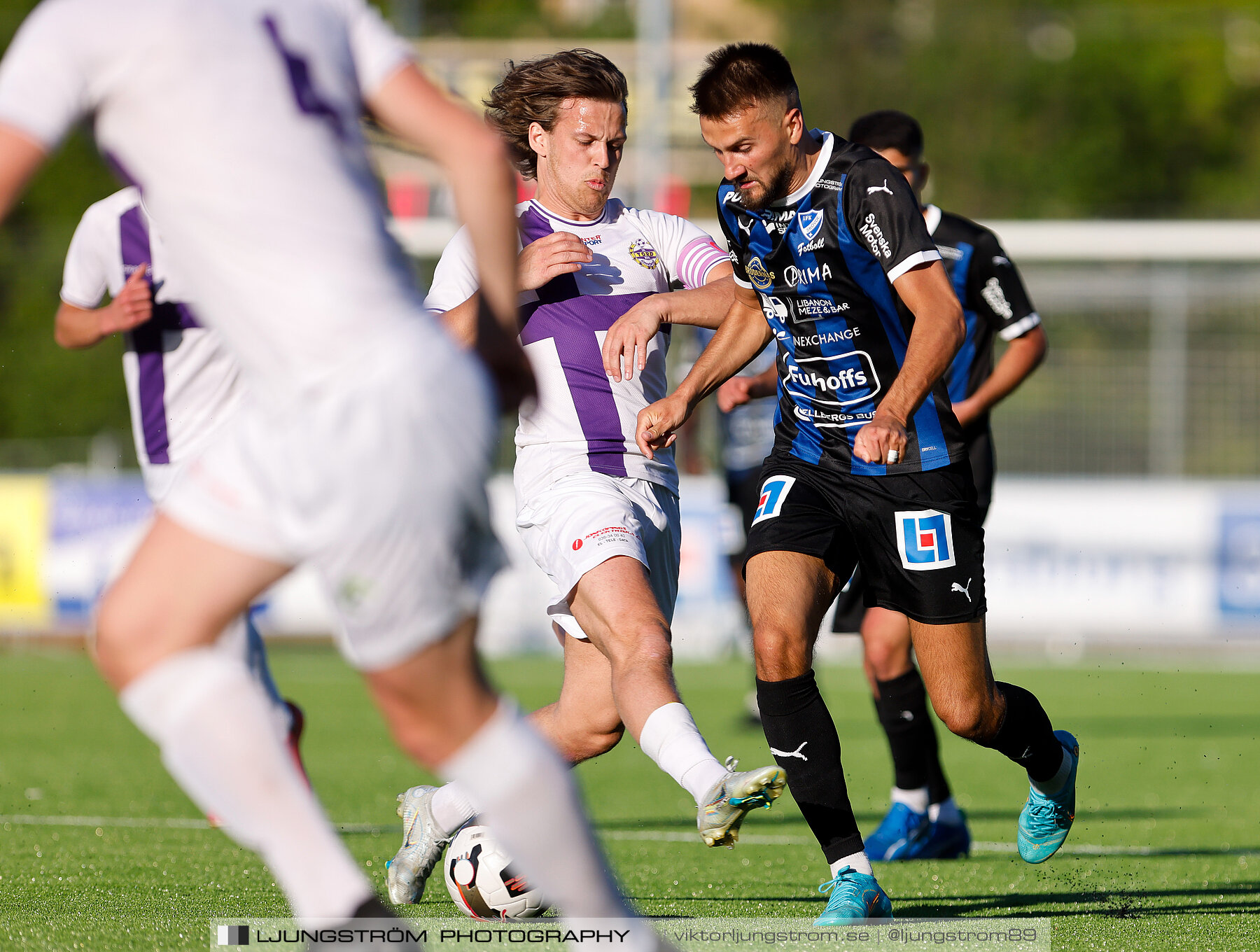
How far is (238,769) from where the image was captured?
8.88 feet

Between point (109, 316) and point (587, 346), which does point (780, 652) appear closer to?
point (587, 346)

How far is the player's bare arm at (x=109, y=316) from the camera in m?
5.57

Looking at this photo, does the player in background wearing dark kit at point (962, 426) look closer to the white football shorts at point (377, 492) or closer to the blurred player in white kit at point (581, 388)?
the blurred player in white kit at point (581, 388)

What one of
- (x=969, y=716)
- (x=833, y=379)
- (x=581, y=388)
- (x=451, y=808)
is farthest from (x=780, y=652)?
(x=451, y=808)

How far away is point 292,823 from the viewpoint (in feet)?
8.95

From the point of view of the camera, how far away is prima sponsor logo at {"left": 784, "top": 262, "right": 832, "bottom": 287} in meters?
4.70

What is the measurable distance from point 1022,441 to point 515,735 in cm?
1906

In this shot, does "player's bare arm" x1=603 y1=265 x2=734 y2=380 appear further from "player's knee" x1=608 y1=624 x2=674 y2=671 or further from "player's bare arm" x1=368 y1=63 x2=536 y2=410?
"player's bare arm" x1=368 y1=63 x2=536 y2=410

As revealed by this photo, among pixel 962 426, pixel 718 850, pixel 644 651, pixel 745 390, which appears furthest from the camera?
pixel 962 426

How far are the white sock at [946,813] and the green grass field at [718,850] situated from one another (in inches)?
6.7

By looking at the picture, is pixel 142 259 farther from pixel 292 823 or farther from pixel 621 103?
pixel 292 823

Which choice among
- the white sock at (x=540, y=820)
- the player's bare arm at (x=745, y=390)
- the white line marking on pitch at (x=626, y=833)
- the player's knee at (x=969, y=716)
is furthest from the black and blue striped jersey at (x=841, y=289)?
the white sock at (x=540, y=820)

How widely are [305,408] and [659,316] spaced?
1.97 m

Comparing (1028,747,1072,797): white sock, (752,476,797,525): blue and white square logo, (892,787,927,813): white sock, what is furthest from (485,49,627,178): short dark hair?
(892,787,927,813): white sock
